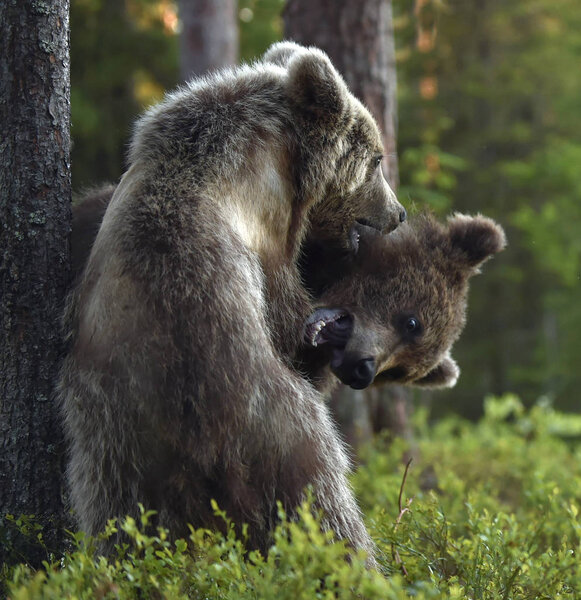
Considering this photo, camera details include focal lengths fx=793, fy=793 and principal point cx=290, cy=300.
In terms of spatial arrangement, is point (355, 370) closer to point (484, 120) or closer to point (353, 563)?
point (353, 563)

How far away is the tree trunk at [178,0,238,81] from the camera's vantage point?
1065 centimetres

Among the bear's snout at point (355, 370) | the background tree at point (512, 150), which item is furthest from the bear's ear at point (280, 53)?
the background tree at point (512, 150)

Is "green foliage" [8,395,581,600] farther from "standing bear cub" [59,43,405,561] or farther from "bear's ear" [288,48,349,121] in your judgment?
"bear's ear" [288,48,349,121]

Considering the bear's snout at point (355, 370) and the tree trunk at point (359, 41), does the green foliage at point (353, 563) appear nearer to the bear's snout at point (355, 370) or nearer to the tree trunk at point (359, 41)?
the bear's snout at point (355, 370)

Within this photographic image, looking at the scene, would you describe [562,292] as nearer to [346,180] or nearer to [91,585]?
[346,180]

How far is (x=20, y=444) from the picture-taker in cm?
350

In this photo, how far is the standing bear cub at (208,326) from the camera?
3.12 metres

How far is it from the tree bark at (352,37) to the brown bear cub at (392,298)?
83.2 inches

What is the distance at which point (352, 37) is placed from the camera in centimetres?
655

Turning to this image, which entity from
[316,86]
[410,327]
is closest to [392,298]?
[410,327]

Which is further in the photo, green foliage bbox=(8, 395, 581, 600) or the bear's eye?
the bear's eye

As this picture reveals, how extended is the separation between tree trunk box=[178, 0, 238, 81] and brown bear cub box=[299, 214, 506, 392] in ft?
22.4

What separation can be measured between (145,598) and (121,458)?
61cm

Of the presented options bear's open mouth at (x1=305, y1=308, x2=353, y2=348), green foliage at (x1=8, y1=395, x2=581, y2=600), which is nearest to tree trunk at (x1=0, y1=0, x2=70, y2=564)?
green foliage at (x1=8, y1=395, x2=581, y2=600)
